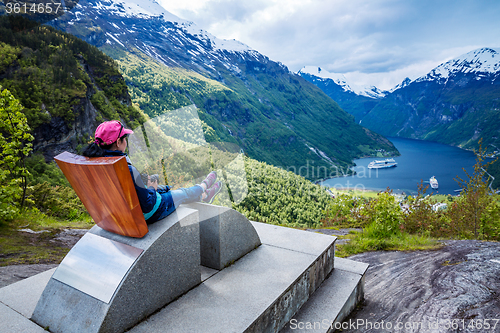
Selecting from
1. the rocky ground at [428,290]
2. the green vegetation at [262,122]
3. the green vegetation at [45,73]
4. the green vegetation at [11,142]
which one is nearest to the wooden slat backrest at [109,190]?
the rocky ground at [428,290]

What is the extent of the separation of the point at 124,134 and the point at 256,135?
454 feet

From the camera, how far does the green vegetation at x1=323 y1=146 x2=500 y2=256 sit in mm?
5867

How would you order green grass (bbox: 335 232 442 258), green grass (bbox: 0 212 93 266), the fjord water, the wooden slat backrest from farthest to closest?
the fjord water, green grass (bbox: 335 232 442 258), green grass (bbox: 0 212 93 266), the wooden slat backrest

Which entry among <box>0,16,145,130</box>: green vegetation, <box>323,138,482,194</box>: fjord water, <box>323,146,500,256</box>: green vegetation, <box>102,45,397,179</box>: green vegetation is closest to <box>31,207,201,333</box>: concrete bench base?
<box>323,146,500,256</box>: green vegetation

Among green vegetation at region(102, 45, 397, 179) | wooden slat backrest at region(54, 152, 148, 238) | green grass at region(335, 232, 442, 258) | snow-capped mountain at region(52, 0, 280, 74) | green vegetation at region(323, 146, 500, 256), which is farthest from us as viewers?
snow-capped mountain at region(52, 0, 280, 74)

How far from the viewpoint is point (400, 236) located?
19.9ft

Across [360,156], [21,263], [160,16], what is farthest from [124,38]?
[21,263]

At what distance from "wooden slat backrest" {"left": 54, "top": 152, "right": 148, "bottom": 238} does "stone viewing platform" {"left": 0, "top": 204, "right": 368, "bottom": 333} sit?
162mm

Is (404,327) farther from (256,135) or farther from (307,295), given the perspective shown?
(256,135)

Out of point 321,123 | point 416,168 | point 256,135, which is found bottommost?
point 416,168

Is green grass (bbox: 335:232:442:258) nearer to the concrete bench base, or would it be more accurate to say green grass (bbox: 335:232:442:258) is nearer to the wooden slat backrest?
the concrete bench base

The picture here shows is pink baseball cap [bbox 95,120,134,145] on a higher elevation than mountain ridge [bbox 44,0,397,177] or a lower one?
lower

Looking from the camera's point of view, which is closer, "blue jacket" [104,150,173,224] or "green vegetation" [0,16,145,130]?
"blue jacket" [104,150,173,224]

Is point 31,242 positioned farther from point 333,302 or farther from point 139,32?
point 139,32
